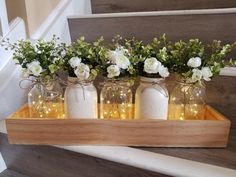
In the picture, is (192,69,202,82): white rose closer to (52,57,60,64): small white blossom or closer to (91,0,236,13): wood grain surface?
(52,57,60,64): small white blossom

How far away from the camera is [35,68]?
0.87 m

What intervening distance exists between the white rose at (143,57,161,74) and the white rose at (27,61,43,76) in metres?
0.34

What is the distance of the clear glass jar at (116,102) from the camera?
3.09ft

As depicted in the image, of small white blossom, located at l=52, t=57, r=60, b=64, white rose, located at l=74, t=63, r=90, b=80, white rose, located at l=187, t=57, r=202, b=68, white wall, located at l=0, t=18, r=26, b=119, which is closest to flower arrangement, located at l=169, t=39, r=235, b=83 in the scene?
white rose, located at l=187, t=57, r=202, b=68

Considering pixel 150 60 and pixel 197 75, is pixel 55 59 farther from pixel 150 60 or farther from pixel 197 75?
pixel 197 75

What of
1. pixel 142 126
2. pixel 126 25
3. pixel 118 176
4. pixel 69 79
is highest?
pixel 126 25

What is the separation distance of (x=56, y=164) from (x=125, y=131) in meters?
0.27

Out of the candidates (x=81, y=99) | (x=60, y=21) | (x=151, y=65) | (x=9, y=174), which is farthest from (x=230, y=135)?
(x=60, y=21)

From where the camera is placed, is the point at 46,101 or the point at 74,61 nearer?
the point at 74,61

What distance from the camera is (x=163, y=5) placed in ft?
4.96

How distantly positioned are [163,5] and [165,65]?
782mm

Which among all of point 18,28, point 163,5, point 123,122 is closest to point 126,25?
point 163,5

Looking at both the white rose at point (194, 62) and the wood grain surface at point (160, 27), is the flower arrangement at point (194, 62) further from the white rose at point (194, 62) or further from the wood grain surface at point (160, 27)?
the wood grain surface at point (160, 27)

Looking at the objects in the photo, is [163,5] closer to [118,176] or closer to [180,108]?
[180,108]
